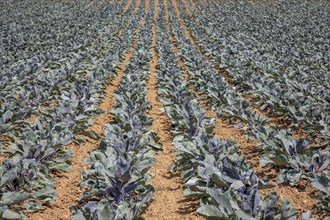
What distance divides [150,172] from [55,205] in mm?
1606

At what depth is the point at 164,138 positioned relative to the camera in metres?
7.68

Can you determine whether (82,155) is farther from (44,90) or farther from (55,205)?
(44,90)

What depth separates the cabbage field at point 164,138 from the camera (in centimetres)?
449

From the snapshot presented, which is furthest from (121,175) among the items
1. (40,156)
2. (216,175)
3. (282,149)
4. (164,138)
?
(282,149)

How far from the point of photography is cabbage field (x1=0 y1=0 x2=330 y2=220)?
4.49 metres

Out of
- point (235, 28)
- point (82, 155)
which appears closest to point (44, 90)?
point (82, 155)

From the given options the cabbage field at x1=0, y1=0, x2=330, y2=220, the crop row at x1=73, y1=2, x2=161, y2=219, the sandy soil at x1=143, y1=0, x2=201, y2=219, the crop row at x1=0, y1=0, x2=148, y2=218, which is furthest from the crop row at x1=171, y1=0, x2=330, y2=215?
the crop row at x1=0, y1=0, x2=148, y2=218

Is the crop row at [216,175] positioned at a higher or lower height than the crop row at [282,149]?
higher

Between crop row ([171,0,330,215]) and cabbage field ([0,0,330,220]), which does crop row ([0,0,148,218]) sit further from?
crop row ([171,0,330,215])

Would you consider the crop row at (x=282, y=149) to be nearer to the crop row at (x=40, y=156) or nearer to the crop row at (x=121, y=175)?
the crop row at (x=121, y=175)

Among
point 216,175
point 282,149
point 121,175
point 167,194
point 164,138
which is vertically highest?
point 121,175

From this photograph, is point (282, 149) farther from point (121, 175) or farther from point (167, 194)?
point (121, 175)

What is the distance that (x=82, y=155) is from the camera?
654 cm

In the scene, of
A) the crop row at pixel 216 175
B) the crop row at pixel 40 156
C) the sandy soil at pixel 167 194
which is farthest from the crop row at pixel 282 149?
the crop row at pixel 40 156
